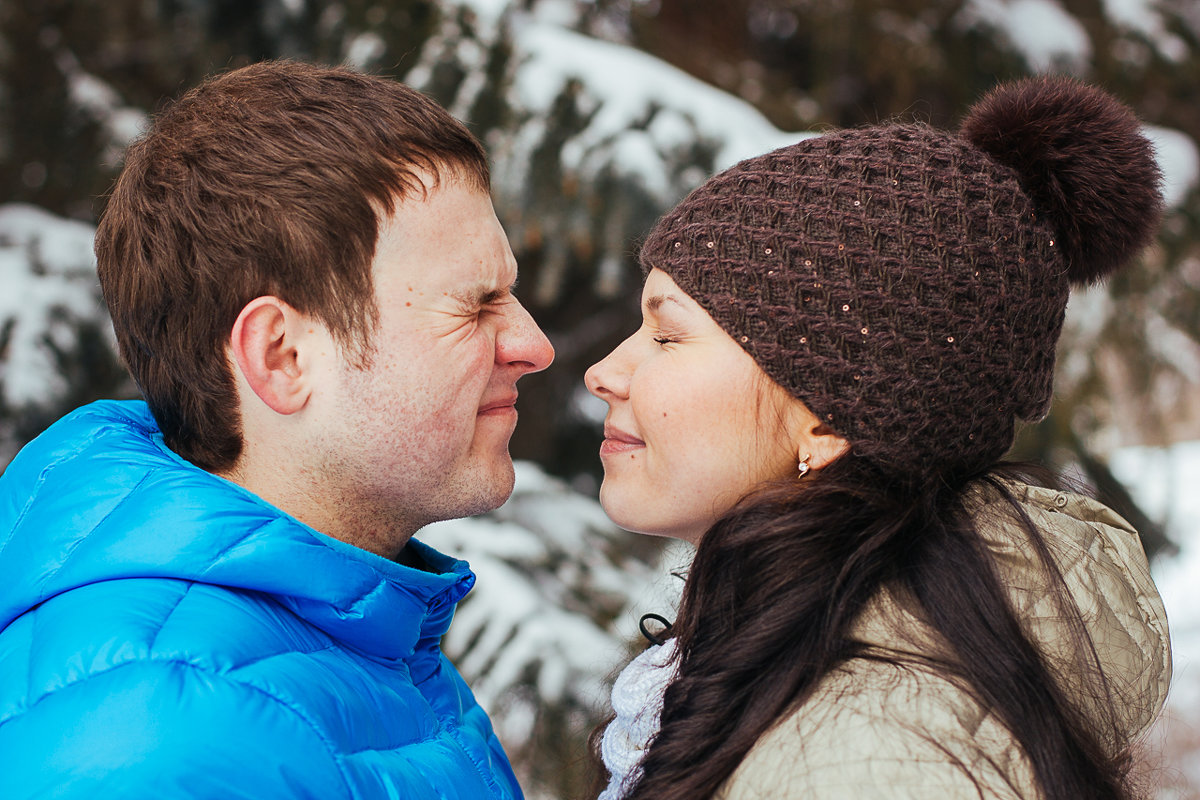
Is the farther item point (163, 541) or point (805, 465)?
point (805, 465)

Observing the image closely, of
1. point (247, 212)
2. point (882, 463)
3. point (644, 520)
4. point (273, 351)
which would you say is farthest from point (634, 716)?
point (247, 212)

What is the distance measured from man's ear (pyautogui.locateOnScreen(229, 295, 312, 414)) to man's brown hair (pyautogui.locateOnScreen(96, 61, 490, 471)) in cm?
3

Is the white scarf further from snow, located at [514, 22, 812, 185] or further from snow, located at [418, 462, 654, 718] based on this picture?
snow, located at [514, 22, 812, 185]

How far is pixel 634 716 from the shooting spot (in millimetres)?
1555

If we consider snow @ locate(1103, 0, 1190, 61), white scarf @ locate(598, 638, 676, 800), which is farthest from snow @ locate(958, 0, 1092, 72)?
white scarf @ locate(598, 638, 676, 800)

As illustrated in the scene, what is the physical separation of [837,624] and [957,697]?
18 centimetres

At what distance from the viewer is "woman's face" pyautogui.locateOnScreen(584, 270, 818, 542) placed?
5.18ft

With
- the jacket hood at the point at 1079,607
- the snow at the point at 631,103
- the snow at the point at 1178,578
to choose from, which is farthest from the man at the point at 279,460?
the snow at the point at 1178,578

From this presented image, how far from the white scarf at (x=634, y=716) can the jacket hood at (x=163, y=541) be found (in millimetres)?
380

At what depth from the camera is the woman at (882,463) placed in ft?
4.27

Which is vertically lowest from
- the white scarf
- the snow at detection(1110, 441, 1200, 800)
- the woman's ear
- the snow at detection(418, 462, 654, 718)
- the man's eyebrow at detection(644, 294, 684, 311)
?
the snow at detection(1110, 441, 1200, 800)

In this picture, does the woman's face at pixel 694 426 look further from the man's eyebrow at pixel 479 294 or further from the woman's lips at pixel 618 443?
the man's eyebrow at pixel 479 294

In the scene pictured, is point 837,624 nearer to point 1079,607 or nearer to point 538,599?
point 1079,607

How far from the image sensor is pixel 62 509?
130 cm
